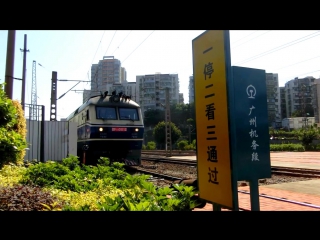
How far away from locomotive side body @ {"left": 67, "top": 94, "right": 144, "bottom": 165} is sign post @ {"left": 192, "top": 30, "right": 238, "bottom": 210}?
881 cm

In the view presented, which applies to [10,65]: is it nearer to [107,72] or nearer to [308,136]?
[107,72]

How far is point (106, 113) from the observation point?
12.2 meters

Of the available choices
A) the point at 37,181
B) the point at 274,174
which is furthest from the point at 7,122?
the point at 274,174

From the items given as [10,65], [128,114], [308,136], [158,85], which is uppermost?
[158,85]

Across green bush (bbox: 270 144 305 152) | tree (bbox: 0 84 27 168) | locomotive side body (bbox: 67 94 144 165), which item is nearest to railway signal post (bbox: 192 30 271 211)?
tree (bbox: 0 84 27 168)

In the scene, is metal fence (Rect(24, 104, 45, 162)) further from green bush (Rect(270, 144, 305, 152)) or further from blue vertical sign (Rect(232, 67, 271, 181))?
green bush (Rect(270, 144, 305, 152))

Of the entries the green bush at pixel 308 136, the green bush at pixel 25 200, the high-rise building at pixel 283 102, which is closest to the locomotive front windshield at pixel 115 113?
the green bush at pixel 25 200

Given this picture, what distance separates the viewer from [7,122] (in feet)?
21.0

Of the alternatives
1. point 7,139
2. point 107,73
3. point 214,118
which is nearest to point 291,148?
point 107,73

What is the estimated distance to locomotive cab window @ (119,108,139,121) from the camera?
41.0 ft

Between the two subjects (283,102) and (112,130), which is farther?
(283,102)

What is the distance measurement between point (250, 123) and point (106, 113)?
9.48 meters
